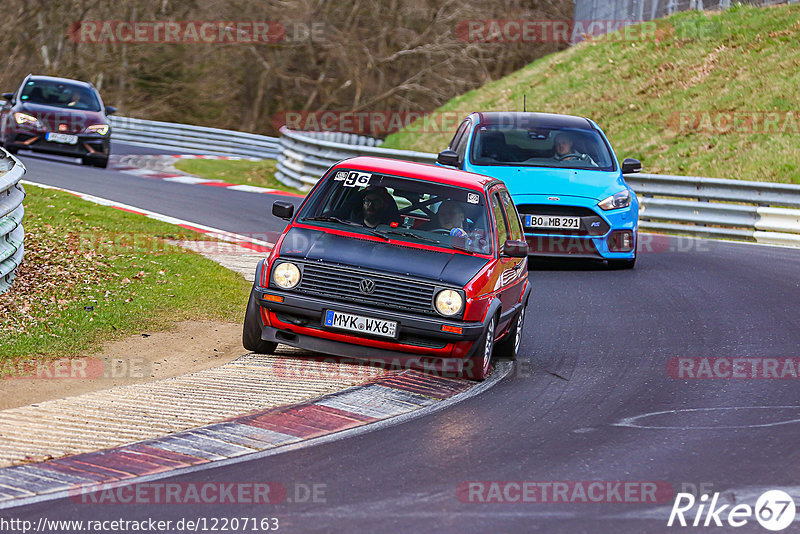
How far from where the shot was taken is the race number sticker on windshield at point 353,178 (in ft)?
30.7

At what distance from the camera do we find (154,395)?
7.48 meters

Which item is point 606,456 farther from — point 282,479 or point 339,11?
point 339,11

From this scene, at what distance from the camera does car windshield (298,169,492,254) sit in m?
9.00

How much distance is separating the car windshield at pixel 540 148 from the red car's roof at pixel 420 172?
4.52 meters

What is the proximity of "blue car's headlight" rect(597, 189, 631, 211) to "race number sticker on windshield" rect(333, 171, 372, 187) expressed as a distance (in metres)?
5.02

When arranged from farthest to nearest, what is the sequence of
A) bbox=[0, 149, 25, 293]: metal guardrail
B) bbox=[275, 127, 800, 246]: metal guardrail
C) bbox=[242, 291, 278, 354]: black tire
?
1. bbox=[275, 127, 800, 246]: metal guardrail
2. bbox=[0, 149, 25, 293]: metal guardrail
3. bbox=[242, 291, 278, 354]: black tire

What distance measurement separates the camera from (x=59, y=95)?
2438 cm

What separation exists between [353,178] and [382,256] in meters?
1.13

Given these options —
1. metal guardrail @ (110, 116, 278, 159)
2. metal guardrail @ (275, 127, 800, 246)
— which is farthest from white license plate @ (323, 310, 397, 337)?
metal guardrail @ (110, 116, 278, 159)

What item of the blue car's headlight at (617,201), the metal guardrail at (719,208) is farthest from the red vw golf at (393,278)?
the metal guardrail at (719,208)

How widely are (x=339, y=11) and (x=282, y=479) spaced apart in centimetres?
4174

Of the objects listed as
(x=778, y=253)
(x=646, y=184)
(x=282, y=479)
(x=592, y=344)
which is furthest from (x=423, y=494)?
(x=646, y=184)

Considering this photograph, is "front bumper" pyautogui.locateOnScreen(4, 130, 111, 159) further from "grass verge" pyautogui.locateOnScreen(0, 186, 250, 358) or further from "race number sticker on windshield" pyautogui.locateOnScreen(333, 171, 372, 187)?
"race number sticker on windshield" pyautogui.locateOnScreen(333, 171, 372, 187)

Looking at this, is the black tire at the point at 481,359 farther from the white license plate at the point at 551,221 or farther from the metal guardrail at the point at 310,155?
the metal guardrail at the point at 310,155
